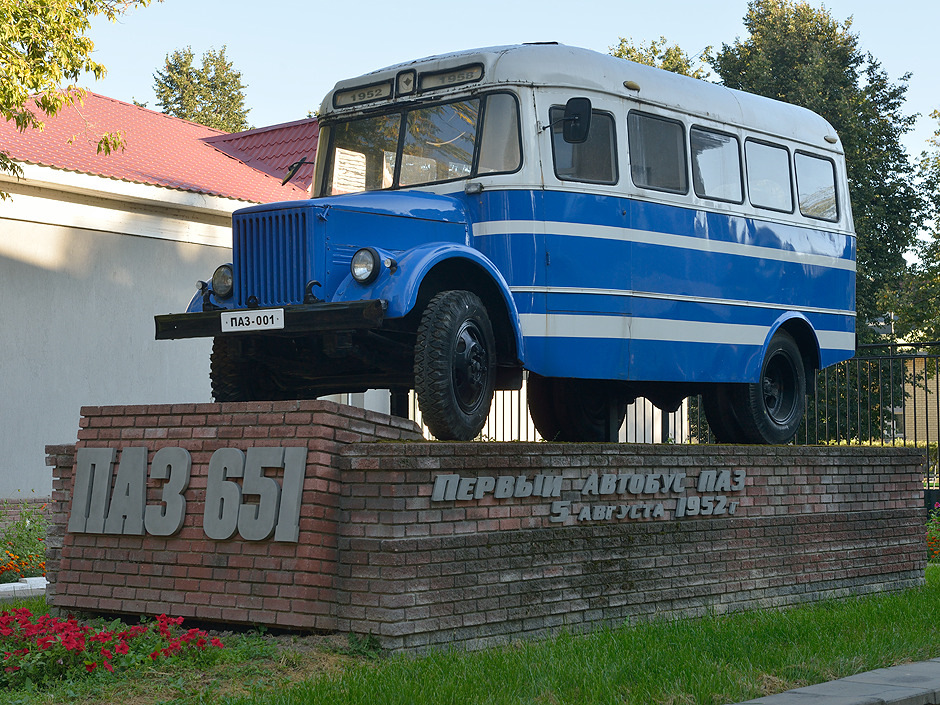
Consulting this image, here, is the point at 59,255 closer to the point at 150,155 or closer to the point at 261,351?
the point at 150,155

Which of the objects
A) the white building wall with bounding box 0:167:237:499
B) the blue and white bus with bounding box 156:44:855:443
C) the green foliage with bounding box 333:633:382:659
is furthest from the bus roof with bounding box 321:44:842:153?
the white building wall with bounding box 0:167:237:499

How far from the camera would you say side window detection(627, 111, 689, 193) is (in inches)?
377

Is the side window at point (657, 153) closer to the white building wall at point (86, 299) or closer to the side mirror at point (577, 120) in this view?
Result: the side mirror at point (577, 120)

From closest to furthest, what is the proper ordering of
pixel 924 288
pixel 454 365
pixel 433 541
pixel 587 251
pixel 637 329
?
pixel 433 541 → pixel 454 365 → pixel 587 251 → pixel 637 329 → pixel 924 288

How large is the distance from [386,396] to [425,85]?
9.21 meters

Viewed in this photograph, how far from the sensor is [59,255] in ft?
46.3

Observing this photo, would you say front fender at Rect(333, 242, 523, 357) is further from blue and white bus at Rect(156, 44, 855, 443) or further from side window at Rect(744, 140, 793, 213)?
side window at Rect(744, 140, 793, 213)

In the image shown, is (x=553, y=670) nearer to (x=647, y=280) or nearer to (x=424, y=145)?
(x=647, y=280)

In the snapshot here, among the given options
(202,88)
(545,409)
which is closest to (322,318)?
(545,409)

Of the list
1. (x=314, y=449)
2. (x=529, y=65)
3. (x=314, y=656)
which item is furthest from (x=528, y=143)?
(x=314, y=656)

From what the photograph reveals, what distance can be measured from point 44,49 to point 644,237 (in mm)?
5706

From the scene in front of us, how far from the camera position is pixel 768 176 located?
1098cm

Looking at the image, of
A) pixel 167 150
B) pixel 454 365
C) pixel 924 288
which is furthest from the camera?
pixel 924 288

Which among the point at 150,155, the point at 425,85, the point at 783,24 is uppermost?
the point at 783,24
